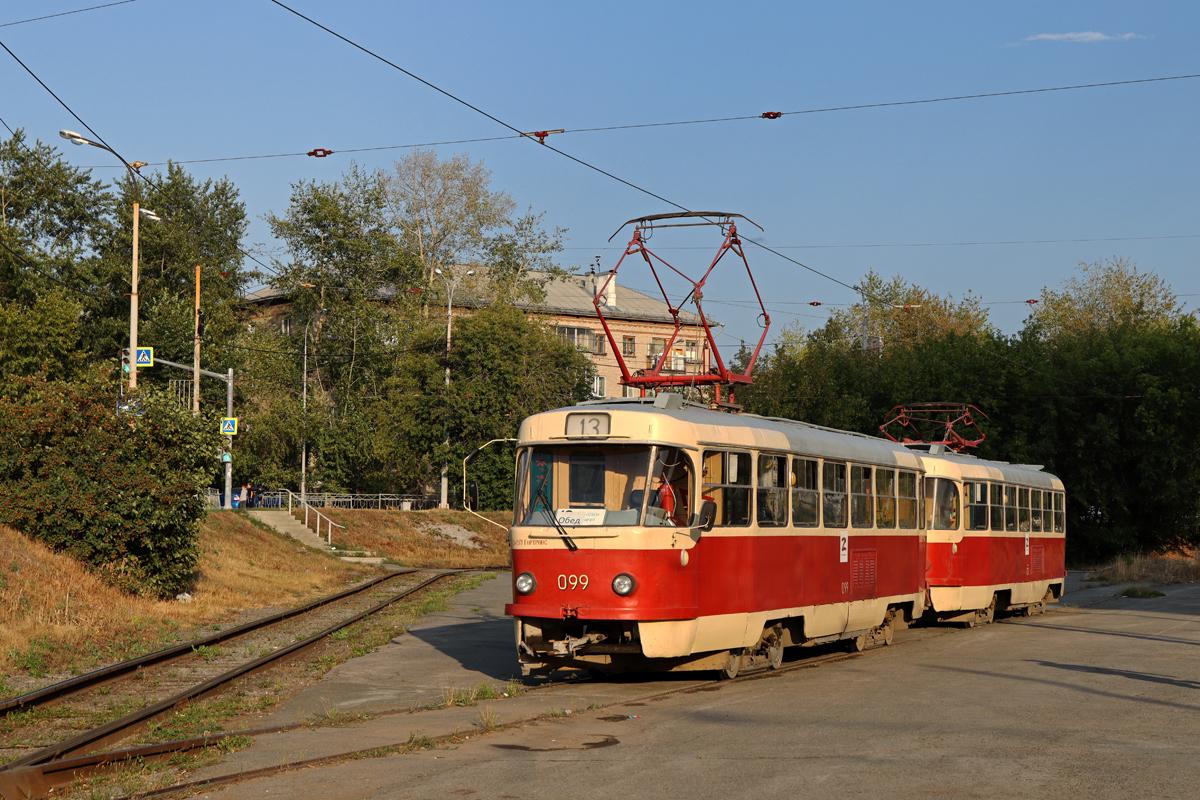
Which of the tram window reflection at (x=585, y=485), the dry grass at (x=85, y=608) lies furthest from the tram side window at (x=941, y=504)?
the dry grass at (x=85, y=608)

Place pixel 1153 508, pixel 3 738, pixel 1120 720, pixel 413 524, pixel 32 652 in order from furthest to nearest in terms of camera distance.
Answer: pixel 413 524
pixel 1153 508
pixel 32 652
pixel 1120 720
pixel 3 738

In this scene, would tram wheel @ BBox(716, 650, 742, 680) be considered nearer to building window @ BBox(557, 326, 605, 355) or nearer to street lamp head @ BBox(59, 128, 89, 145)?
street lamp head @ BBox(59, 128, 89, 145)

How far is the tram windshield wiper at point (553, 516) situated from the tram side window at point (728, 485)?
158 centimetres

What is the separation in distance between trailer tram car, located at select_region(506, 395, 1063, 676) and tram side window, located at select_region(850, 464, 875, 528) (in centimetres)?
4

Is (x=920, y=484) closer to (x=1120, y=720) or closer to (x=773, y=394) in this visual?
(x=1120, y=720)

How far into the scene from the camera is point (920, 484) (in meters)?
23.0

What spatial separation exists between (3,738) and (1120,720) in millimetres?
9360

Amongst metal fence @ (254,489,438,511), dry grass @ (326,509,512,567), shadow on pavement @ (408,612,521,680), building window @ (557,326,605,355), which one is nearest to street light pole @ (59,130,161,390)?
shadow on pavement @ (408,612,521,680)

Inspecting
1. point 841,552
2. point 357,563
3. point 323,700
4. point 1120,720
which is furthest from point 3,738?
point 357,563

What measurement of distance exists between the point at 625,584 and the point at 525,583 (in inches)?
47.3

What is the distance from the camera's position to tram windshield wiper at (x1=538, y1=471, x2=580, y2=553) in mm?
14852

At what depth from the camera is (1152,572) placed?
42.1 metres

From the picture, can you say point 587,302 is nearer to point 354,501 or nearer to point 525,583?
point 354,501

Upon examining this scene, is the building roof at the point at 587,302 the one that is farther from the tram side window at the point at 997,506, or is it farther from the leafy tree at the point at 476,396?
the tram side window at the point at 997,506
